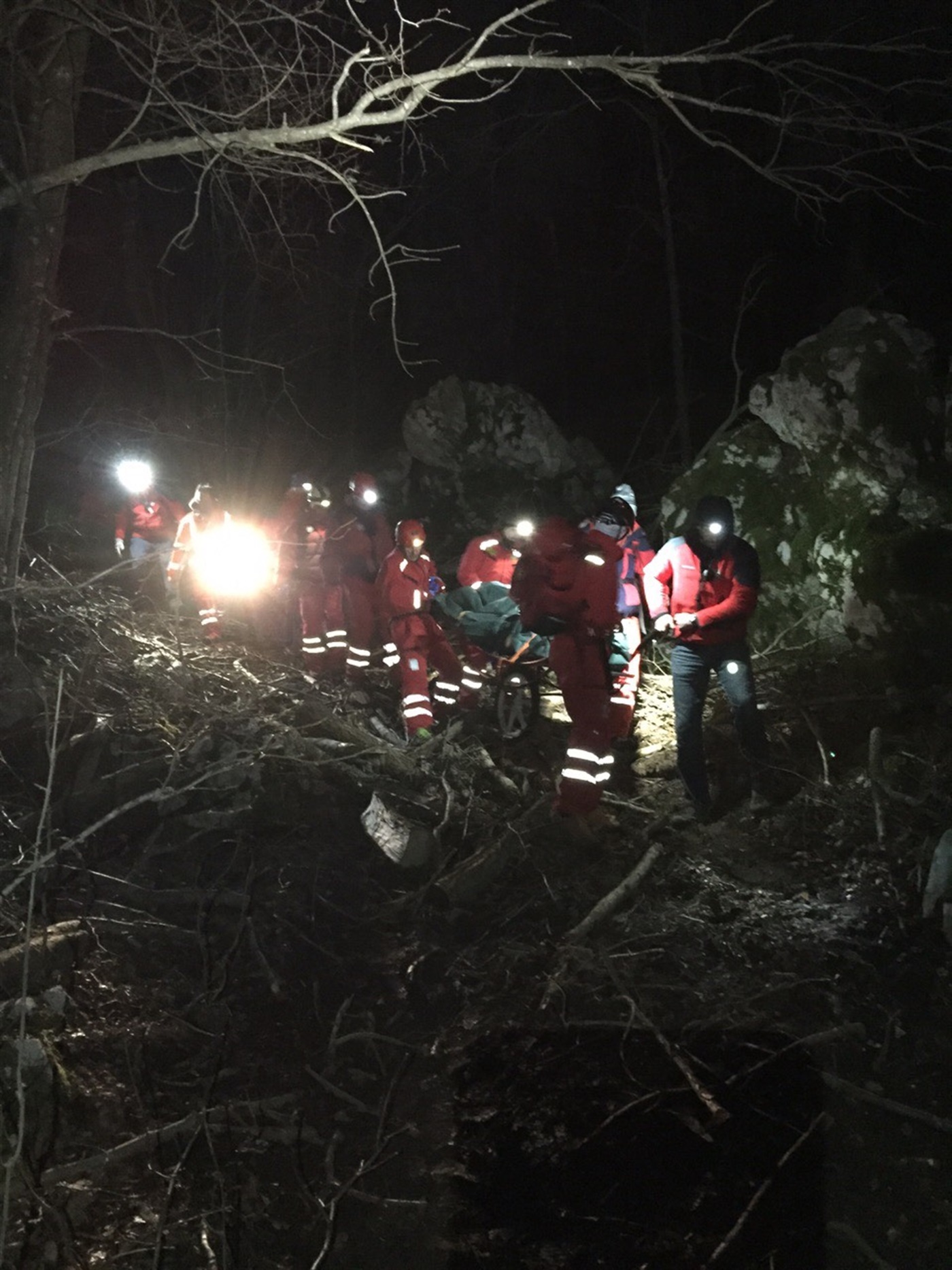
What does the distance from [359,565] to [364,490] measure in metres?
0.75

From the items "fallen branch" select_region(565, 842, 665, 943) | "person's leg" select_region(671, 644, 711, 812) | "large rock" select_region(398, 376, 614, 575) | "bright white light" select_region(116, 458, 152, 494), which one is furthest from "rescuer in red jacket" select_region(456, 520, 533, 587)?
"large rock" select_region(398, 376, 614, 575)

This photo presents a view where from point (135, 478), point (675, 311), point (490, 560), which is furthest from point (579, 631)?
point (675, 311)

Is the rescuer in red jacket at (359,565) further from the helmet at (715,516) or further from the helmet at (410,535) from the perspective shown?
the helmet at (715,516)

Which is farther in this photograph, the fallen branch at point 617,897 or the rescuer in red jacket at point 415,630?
the rescuer in red jacket at point 415,630

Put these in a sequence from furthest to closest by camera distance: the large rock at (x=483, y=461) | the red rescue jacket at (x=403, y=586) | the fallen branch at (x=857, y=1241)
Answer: the large rock at (x=483, y=461), the red rescue jacket at (x=403, y=586), the fallen branch at (x=857, y=1241)

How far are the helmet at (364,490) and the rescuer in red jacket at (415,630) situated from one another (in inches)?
33.6

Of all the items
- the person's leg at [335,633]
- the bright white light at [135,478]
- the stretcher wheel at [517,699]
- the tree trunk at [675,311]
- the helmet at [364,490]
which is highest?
the tree trunk at [675,311]

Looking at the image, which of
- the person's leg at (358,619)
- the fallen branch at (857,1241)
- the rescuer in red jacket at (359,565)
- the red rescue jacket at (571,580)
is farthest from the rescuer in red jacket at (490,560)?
the fallen branch at (857,1241)

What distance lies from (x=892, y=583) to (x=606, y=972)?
5.21 metres

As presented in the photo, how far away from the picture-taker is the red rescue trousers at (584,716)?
5980mm

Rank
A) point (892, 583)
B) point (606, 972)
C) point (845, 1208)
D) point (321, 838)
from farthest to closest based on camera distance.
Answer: point (892, 583), point (321, 838), point (606, 972), point (845, 1208)

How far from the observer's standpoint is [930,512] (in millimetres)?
8227

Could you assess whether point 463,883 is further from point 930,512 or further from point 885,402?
point 885,402

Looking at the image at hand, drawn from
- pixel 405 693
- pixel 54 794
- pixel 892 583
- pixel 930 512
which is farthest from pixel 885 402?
pixel 54 794
